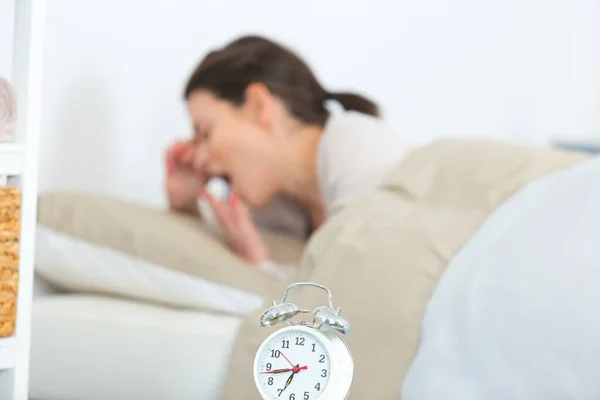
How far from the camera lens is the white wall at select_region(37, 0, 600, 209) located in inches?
76.6

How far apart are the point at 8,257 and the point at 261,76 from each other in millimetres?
878

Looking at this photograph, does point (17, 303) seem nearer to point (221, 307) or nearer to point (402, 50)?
point (221, 307)

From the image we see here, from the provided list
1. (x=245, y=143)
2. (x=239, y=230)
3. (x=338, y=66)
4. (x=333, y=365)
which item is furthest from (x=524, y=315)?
(x=338, y=66)

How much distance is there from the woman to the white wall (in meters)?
0.19

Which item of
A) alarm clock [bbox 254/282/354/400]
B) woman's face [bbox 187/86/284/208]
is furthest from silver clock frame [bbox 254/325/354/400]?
woman's face [bbox 187/86/284/208]

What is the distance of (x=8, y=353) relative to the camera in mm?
1115

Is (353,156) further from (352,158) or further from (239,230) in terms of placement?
(239,230)

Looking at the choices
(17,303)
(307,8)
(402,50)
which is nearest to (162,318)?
(17,303)

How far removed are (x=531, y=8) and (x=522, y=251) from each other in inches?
77.0

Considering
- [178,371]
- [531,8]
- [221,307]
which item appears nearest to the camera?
[178,371]

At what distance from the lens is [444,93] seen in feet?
8.66

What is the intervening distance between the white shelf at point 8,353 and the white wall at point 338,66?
0.84m

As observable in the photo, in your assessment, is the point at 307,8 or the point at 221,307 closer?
the point at 221,307

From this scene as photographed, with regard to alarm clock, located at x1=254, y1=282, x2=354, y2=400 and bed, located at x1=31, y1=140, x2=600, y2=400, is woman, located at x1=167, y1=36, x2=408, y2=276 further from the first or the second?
alarm clock, located at x1=254, y1=282, x2=354, y2=400
